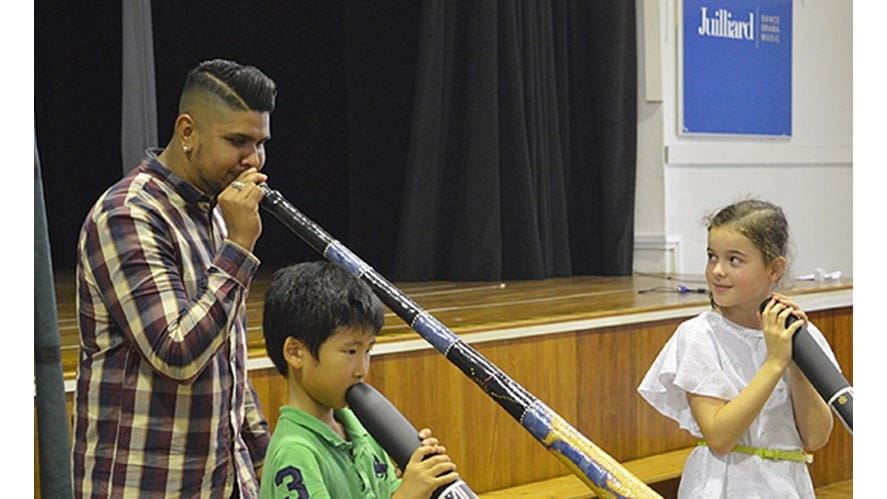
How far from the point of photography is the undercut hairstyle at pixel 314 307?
1.65 metres

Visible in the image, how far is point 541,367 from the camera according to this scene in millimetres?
3553

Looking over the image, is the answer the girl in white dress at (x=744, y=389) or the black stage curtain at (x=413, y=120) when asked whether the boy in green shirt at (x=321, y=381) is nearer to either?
the girl in white dress at (x=744, y=389)

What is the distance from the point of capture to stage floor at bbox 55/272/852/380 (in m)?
3.40

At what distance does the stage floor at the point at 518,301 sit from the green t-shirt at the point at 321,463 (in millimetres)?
1036

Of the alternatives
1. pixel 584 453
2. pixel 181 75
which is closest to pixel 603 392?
pixel 584 453

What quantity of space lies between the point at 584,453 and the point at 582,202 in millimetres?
4927

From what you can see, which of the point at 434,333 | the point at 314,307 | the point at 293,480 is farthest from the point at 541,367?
the point at 434,333

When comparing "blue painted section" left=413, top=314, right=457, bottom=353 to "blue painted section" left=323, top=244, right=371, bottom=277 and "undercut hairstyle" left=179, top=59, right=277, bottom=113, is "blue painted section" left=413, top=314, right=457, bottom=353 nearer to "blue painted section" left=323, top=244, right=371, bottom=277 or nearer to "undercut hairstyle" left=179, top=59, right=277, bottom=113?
"blue painted section" left=323, top=244, right=371, bottom=277

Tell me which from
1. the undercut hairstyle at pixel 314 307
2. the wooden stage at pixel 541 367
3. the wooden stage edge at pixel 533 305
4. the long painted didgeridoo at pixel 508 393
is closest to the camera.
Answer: the long painted didgeridoo at pixel 508 393

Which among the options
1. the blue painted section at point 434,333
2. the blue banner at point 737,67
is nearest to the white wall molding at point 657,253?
the blue banner at point 737,67

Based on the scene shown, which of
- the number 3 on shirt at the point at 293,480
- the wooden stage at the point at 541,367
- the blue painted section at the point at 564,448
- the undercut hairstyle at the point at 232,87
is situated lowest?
the wooden stage at the point at 541,367

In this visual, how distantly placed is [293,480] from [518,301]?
113 inches
